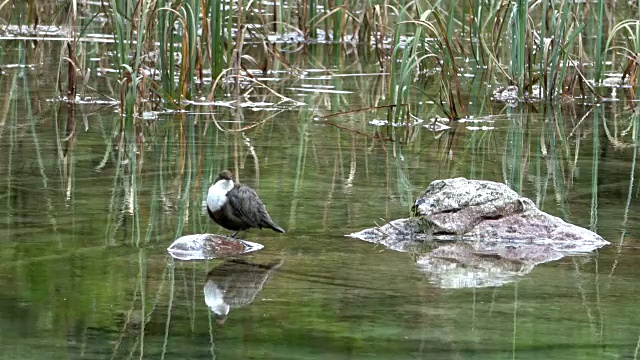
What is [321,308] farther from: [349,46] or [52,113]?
[349,46]

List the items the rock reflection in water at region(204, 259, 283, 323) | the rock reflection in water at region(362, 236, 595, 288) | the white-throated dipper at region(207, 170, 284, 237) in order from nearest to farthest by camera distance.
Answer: the rock reflection in water at region(204, 259, 283, 323)
the rock reflection in water at region(362, 236, 595, 288)
the white-throated dipper at region(207, 170, 284, 237)

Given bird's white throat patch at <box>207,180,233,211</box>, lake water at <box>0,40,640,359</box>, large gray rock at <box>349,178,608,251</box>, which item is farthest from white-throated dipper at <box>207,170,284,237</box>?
large gray rock at <box>349,178,608,251</box>

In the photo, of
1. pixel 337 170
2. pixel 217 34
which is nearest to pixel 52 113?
pixel 217 34

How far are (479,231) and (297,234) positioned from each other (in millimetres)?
894

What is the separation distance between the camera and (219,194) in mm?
5551

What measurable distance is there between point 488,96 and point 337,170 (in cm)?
334

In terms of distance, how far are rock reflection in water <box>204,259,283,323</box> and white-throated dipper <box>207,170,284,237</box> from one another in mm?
275

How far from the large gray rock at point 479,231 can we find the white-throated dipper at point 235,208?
0.53 meters

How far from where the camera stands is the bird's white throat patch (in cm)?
554

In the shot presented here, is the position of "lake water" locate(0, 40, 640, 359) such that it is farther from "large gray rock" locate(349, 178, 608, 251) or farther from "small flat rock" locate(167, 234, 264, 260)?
"large gray rock" locate(349, 178, 608, 251)

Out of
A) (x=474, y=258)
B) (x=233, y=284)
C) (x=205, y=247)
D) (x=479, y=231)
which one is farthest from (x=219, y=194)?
(x=479, y=231)

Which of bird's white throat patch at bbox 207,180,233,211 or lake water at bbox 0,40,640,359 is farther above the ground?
bird's white throat patch at bbox 207,180,233,211

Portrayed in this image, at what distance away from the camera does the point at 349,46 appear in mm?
13789

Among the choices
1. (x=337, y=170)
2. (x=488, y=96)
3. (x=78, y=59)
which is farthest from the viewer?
(x=488, y=96)
